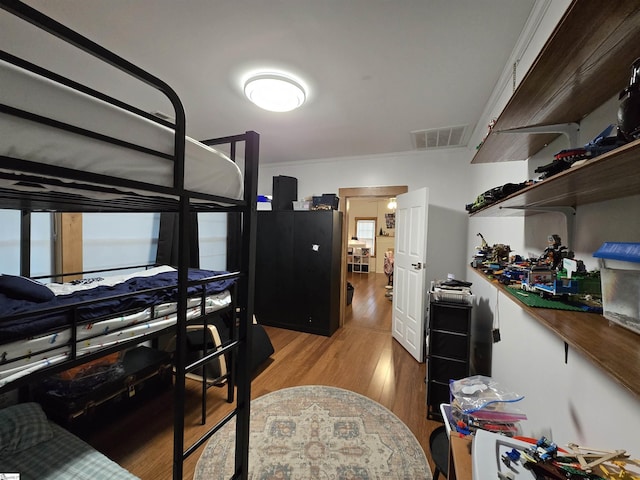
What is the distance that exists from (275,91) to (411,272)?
2.32 meters

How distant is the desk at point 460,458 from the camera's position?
77 cm

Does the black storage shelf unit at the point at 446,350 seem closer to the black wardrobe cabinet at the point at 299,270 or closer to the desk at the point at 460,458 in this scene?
the desk at the point at 460,458

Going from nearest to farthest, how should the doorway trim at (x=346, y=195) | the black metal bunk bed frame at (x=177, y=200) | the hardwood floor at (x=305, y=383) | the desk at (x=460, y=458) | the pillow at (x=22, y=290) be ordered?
the black metal bunk bed frame at (x=177, y=200) < the desk at (x=460, y=458) < the pillow at (x=22, y=290) < the hardwood floor at (x=305, y=383) < the doorway trim at (x=346, y=195)

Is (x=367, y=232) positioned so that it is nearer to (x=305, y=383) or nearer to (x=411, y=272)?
(x=411, y=272)

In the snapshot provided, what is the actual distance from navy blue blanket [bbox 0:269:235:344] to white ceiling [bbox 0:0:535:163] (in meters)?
1.41

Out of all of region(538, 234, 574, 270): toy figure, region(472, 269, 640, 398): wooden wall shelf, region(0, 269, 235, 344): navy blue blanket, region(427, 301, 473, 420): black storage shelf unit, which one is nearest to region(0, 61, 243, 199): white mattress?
region(0, 269, 235, 344): navy blue blanket

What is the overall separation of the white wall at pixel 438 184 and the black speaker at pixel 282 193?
947 mm

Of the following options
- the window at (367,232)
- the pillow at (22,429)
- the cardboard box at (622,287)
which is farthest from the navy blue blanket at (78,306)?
the window at (367,232)

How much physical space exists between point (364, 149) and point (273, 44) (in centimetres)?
203

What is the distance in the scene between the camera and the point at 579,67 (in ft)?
2.37

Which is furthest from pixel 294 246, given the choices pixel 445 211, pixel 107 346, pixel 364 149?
pixel 107 346

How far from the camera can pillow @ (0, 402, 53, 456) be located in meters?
1.18

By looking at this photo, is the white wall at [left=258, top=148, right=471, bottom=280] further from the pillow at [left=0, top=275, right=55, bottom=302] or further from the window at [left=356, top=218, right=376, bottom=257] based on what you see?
the window at [left=356, top=218, right=376, bottom=257]

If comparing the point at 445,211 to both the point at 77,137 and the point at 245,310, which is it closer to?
the point at 245,310
